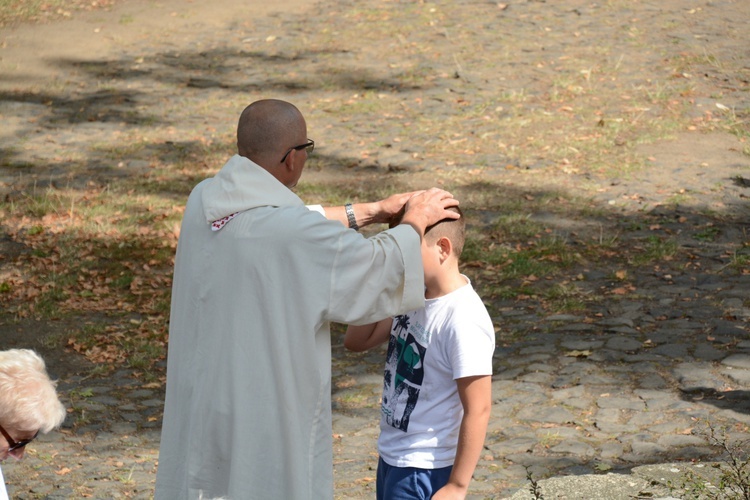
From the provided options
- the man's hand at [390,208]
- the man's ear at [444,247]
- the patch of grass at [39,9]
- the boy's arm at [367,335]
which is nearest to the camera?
the man's ear at [444,247]

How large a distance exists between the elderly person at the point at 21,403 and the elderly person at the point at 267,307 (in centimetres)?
54

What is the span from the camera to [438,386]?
3338 millimetres

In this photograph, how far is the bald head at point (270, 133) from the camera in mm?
3283

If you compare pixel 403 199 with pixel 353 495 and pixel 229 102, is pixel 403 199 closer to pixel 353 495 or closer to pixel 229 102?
pixel 353 495

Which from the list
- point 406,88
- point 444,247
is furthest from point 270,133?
point 406,88

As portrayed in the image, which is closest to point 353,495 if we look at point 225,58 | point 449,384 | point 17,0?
point 449,384

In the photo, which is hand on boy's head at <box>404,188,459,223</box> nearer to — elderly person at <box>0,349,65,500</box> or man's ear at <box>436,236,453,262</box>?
man's ear at <box>436,236,453,262</box>

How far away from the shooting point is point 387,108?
12.9 metres

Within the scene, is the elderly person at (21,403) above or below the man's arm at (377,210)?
below

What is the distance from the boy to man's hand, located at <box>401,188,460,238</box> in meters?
0.03

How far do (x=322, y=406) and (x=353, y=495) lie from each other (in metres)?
1.96

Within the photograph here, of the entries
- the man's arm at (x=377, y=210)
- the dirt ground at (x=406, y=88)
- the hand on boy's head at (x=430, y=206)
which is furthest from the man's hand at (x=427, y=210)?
the dirt ground at (x=406, y=88)

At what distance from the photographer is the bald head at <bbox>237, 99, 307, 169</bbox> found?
10.8ft

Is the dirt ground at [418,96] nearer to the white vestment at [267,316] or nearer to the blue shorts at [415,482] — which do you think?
the white vestment at [267,316]
